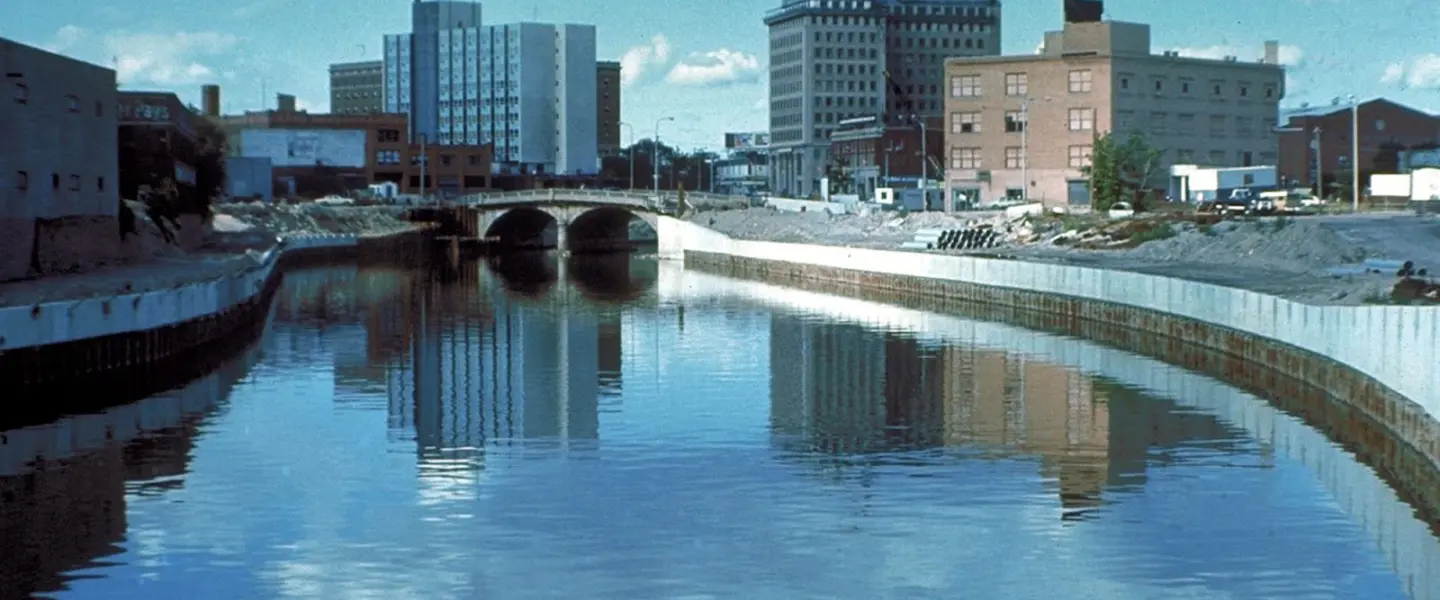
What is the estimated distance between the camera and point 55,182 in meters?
69.9

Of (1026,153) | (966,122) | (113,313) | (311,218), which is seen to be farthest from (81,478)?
(311,218)

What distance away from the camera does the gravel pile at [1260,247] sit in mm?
71438

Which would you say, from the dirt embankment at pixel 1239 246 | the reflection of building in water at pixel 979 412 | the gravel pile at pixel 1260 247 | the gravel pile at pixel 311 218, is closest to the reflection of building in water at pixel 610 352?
the reflection of building in water at pixel 979 412

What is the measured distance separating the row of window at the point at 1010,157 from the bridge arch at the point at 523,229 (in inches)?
1475

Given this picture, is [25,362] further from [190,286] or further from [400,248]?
[400,248]

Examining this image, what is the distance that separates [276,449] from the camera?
129 ft

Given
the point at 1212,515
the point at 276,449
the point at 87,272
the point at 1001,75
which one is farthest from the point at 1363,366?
the point at 1001,75

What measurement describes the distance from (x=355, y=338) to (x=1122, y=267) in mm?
31329

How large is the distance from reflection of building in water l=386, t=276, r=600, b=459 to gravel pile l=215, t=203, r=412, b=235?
6747 cm

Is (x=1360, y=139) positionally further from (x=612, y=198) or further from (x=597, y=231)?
(x=597, y=231)

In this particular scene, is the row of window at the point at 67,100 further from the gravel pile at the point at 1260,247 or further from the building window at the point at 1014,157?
the building window at the point at 1014,157

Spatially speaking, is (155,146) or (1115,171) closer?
(155,146)

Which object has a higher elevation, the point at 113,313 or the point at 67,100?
the point at 67,100

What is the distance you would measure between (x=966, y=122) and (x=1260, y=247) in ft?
259
